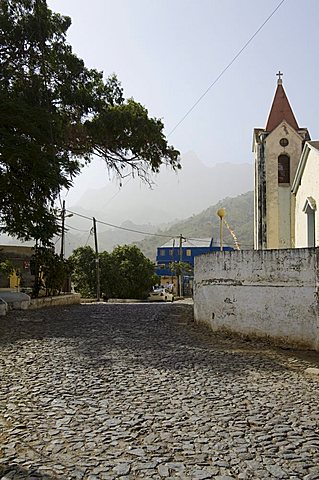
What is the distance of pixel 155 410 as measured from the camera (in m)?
5.07

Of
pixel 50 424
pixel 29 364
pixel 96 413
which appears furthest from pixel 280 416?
pixel 29 364

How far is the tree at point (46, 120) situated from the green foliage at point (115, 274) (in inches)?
849

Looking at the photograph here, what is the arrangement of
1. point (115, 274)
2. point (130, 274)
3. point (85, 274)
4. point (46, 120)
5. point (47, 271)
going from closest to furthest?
1. point (46, 120)
2. point (47, 271)
3. point (115, 274)
4. point (85, 274)
5. point (130, 274)

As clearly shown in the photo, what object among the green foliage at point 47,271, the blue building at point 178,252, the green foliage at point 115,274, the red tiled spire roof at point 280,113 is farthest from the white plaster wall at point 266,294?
the blue building at point 178,252

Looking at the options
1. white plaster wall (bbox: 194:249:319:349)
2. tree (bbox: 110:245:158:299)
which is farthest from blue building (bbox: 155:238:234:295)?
white plaster wall (bbox: 194:249:319:349)

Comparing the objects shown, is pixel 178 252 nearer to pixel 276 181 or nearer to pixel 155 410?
pixel 276 181

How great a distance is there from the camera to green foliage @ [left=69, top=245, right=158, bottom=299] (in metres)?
38.8

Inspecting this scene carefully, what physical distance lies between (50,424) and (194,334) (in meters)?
6.21

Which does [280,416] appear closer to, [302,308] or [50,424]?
[50,424]

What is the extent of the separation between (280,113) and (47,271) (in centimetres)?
1290

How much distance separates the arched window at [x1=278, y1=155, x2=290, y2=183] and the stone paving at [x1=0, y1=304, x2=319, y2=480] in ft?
45.1

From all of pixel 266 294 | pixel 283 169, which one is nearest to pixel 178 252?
pixel 283 169

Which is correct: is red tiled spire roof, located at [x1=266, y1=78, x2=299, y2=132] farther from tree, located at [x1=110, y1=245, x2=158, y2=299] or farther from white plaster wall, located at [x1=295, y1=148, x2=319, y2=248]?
tree, located at [x1=110, y1=245, x2=158, y2=299]

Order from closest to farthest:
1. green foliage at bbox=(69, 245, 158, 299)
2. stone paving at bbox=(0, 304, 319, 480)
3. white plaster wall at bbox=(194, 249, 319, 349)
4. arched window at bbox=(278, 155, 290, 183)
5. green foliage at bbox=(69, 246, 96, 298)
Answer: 1. stone paving at bbox=(0, 304, 319, 480)
2. white plaster wall at bbox=(194, 249, 319, 349)
3. arched window at bbox=(278, 155, 290, 183)
4. green foliage at bbox=(69, 246, 96, 298)
5. green foliage at bbox=(69, 245, 158, 299)
